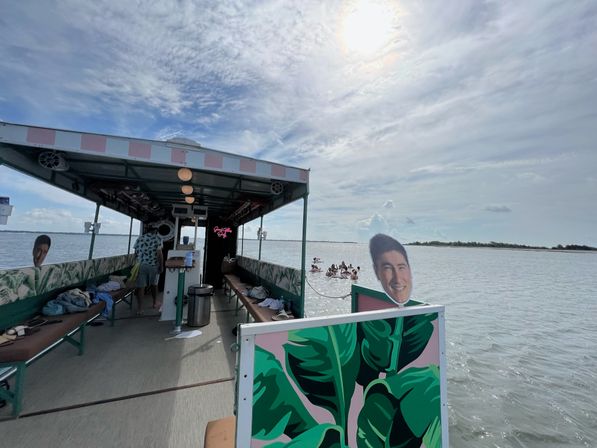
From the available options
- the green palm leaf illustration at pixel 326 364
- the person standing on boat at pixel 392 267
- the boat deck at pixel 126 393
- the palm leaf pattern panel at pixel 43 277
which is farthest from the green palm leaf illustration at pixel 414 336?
the palm leaf pattern panel at pixel 43 277

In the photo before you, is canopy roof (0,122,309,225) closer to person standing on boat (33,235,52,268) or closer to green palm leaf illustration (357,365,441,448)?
person standing on boat (33,235,52,268)

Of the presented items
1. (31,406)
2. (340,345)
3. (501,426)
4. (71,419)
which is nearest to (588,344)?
(501,426)

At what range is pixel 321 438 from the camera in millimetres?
1211

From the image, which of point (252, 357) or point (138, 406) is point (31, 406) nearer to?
point (138, 406)

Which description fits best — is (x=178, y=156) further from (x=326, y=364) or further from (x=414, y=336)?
(x=414, y=336)

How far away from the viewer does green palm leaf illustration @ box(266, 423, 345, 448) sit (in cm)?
116

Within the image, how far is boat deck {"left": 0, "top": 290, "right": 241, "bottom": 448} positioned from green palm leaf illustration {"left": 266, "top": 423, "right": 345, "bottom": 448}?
1.29 metres

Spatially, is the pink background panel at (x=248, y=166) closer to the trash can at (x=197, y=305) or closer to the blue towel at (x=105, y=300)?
the trash can at (x=197, y=305)

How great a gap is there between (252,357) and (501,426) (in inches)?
140

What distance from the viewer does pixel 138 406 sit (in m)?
2.29

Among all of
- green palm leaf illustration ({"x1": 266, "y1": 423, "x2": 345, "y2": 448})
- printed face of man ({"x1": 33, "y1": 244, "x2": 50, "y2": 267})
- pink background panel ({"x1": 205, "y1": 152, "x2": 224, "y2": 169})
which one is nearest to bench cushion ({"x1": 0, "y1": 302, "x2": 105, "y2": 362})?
printed face of man ({"x1": 33, "y1": 244, "x2": 50, "y2": 267})

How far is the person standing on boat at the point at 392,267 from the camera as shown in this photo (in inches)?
65.2

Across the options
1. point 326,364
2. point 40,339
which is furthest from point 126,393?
point 326,364

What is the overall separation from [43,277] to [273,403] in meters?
4.04
